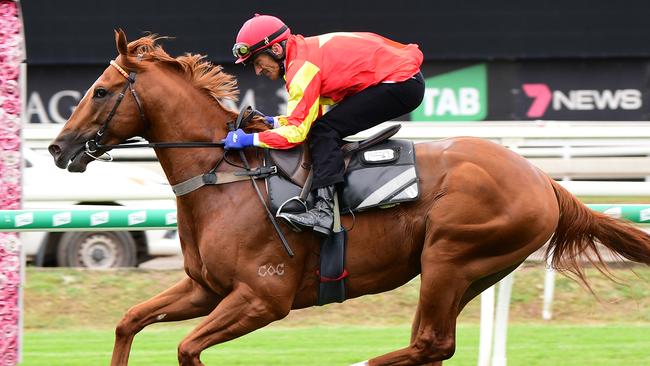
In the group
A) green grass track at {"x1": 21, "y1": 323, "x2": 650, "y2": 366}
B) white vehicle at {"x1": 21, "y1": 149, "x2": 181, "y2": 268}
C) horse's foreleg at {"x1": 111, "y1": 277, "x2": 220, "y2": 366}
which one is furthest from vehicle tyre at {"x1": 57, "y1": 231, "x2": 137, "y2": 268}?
horse's foreleg at {"x1": 111, "y1": 277, "x2": 220, "y2": 366}

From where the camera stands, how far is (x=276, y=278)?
16.6ft

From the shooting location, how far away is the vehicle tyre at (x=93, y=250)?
28.6 feet

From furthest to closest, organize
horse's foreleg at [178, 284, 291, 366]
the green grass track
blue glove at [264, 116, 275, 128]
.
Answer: the green grass track
blue glove at [264, 116, 275, 128]
horse's foreleg at [178, 284, 291, 366]

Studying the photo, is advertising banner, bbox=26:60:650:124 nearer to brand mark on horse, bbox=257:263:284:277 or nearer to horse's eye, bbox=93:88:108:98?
horse's eye, bbox=93:88:108:98

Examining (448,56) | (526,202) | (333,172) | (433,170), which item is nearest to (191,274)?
(333,172)

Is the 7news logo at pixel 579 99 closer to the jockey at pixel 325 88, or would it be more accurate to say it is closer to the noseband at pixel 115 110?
the jockey at pixel 325 88

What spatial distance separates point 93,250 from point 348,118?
13.5ft

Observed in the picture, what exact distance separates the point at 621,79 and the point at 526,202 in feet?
28.7

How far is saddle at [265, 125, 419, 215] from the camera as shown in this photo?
16.7 feet

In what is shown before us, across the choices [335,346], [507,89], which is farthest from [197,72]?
[507,89]

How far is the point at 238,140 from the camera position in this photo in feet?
16.8

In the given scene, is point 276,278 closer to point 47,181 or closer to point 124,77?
point 124,77

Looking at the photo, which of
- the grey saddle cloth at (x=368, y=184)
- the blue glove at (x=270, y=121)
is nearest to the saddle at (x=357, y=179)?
the grey saddle cloth at (x=368, y=184)

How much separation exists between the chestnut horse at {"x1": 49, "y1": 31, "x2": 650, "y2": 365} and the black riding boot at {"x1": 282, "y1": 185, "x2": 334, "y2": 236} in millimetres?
135
